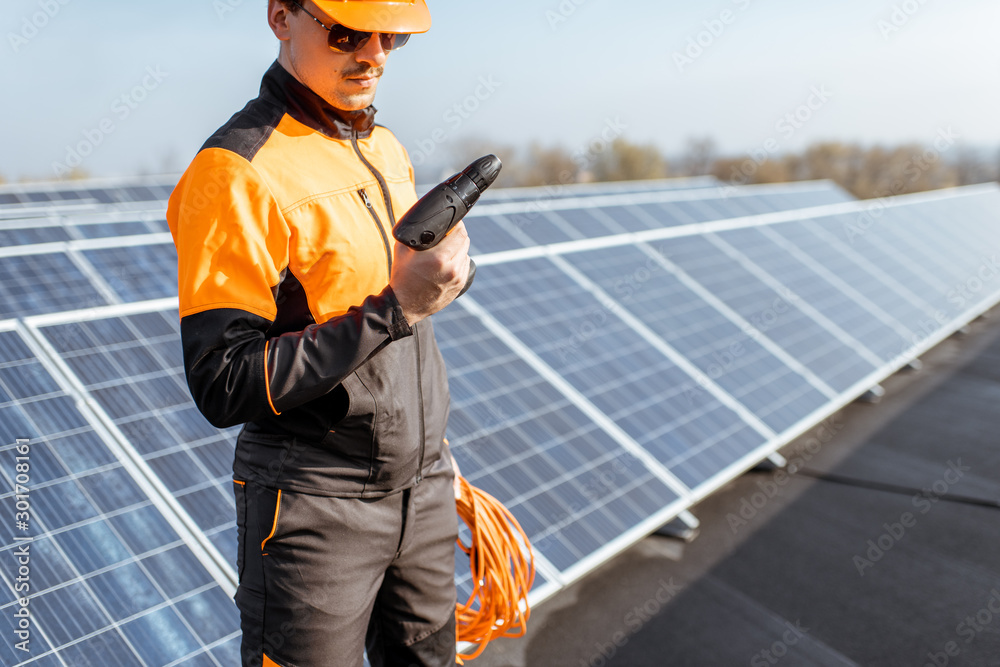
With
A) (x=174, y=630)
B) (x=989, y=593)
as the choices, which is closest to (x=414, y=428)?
(x=174, y=630)

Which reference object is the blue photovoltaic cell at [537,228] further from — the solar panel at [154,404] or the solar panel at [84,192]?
the solar panel at [84,192]

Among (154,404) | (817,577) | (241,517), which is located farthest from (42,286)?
(817,577)

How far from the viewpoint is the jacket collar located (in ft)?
5.32

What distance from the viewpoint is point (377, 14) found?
1487 mm

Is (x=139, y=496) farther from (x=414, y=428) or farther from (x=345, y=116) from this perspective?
(x=345, y=116)

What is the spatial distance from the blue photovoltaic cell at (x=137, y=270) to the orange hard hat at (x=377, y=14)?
8.85 feet

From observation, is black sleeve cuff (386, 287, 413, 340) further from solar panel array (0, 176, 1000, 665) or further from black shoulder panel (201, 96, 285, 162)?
solar panel array (0, 176, 1000, 665)

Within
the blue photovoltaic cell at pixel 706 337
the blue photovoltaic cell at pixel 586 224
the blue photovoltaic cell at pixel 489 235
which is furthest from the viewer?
the blue photovoltaic cell at pixel 586 224

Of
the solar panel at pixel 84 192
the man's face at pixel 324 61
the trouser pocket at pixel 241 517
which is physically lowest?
the solar panel at pixel 84 192

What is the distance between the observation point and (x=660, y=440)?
4.19 metres

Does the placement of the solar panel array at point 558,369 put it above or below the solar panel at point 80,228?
above

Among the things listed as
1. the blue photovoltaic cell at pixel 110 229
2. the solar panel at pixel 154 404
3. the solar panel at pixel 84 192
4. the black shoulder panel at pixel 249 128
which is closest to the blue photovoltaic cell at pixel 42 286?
the solar panel at pixel 154 404

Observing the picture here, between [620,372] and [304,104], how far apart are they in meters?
3.27

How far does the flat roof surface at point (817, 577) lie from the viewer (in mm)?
3182
